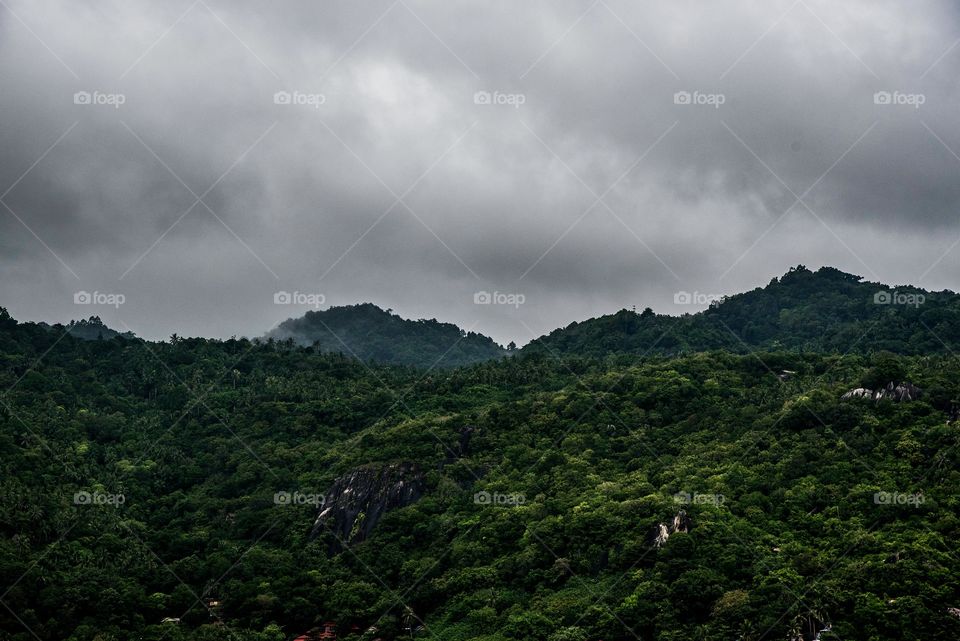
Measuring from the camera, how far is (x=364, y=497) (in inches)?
2793

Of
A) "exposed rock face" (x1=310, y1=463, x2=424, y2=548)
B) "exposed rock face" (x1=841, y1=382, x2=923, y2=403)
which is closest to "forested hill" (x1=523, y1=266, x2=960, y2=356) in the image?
"exposed rock face" (x1=841, y1=382, x2=923, y2=403)

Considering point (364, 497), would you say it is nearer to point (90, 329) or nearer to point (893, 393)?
point (893, 393)

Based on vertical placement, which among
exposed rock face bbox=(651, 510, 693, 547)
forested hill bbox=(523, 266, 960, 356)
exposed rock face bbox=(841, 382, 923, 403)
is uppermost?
forested hill bbox=(523, 266, 960, 356)

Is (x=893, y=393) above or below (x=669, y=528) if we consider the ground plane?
above

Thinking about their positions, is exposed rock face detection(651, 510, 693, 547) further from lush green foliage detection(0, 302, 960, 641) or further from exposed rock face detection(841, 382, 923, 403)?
exposed rock face detection(841, 382, 923, 403)

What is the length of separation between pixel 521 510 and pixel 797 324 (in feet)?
324

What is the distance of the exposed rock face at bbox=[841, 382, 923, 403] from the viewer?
2522 inches

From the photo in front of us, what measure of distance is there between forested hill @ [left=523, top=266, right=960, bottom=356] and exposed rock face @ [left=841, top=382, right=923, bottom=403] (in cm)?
4022

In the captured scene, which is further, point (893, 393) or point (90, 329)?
point (90, 329)

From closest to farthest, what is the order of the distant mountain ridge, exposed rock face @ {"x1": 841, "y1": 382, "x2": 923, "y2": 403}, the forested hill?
exposed rock face @ {"x1": 841, "y1": 382, "x2": 923, "y2": 403}
the forested hill
the distant mountain ridge

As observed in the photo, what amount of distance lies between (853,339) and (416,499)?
2773 inches

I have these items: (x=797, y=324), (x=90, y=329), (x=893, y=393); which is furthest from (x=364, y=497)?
(x=90, y=329)

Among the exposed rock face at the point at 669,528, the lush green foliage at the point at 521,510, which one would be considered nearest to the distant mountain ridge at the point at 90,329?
the lush green foliage at the point at 521,510

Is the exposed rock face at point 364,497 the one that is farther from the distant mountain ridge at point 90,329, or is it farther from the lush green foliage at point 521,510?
the distant mountain ridge at point 90,329
